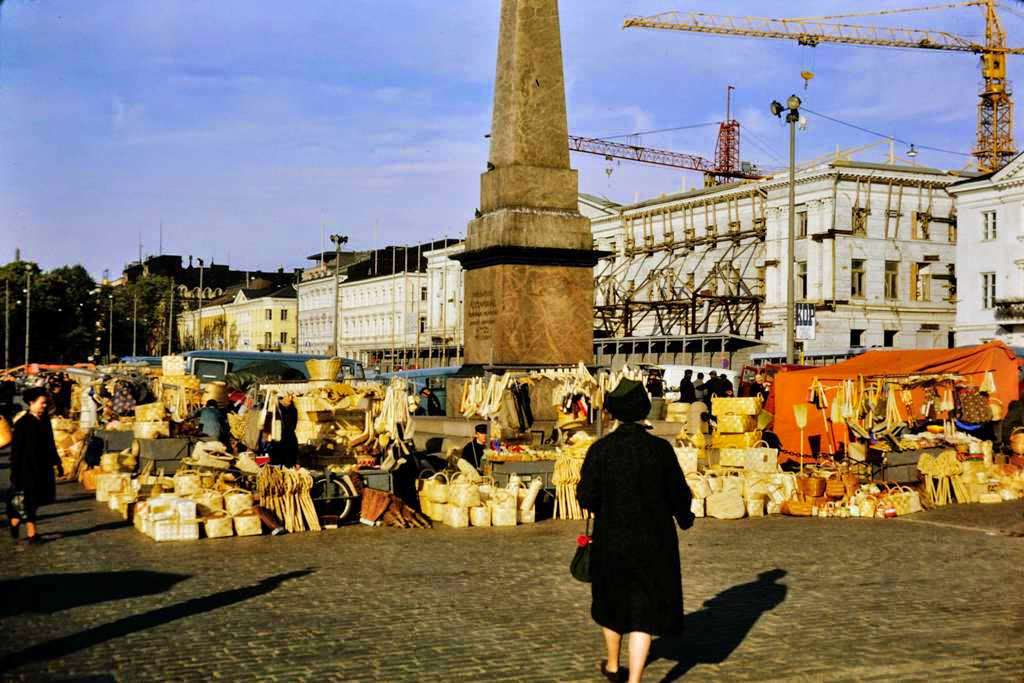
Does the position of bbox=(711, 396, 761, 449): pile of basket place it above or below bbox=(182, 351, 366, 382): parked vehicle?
below

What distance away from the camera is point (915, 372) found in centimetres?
2130

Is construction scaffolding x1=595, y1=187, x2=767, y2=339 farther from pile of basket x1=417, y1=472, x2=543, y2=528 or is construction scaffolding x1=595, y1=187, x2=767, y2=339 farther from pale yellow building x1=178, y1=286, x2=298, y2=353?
pale yellow building x1=178, y1=286, x2=298, y2=353

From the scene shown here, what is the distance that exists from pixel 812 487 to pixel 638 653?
34.6 feet

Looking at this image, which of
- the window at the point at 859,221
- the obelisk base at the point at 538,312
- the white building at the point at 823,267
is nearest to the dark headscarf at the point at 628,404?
the obelisk base at the point at 538,312

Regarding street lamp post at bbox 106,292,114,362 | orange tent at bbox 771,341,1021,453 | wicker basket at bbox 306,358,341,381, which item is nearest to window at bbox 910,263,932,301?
orange tent at bbox 771,341,1021,453

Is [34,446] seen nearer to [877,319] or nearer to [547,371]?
[547,371]

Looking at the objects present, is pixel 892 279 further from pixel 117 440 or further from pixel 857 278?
pixel 117 440

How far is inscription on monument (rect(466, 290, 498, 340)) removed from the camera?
62.6 feet

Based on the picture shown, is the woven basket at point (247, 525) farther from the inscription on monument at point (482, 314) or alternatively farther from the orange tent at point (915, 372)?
the orange tent at point (915, 372)

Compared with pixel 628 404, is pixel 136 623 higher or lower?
lower

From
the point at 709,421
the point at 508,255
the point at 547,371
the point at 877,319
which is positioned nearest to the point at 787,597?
the point at 547,371

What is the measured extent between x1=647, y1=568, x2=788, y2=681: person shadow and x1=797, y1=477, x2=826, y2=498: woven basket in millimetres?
5871

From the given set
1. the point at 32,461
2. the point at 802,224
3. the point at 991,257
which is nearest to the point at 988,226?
the point at 991,257

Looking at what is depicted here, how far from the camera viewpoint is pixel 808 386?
22.6 m
